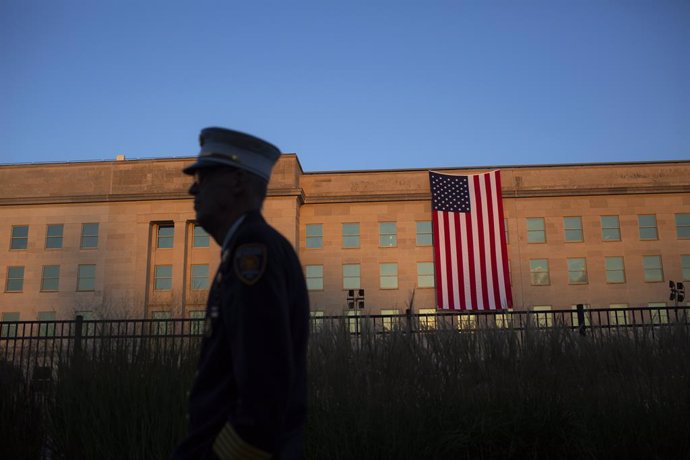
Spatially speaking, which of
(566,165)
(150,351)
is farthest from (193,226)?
(150,351)

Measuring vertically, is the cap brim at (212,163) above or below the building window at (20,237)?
below

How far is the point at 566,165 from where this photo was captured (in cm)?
5238

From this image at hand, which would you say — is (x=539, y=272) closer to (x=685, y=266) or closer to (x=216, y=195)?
(x=685, y=266)

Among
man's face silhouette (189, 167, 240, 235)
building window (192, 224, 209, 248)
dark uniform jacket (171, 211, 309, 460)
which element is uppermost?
building window (192, 224, 209, 248)

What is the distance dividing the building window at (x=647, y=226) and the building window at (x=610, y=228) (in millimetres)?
1752

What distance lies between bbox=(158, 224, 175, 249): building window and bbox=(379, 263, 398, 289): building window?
17454 mm

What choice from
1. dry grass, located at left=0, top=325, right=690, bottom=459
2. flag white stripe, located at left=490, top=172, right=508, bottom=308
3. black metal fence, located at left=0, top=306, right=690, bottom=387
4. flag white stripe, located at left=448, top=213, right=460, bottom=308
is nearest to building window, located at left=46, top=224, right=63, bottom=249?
flag white stripe, located at left=448, top=213, right=460, bottom=308

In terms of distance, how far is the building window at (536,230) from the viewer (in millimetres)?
50531

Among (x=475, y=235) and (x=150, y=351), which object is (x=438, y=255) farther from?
(x=150, y=351)

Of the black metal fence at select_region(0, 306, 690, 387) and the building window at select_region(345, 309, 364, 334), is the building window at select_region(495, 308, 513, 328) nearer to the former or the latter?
the black metal fence at select_region(0, 306, 690, 387)

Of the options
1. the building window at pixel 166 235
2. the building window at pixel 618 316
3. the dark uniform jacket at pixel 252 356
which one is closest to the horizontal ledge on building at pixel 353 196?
the building window at pixel 166 235

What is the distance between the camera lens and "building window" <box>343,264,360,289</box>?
50.3 metres

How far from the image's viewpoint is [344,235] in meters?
52.0

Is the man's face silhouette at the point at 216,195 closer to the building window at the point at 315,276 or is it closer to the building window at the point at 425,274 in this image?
the building window at the point at 315,276
